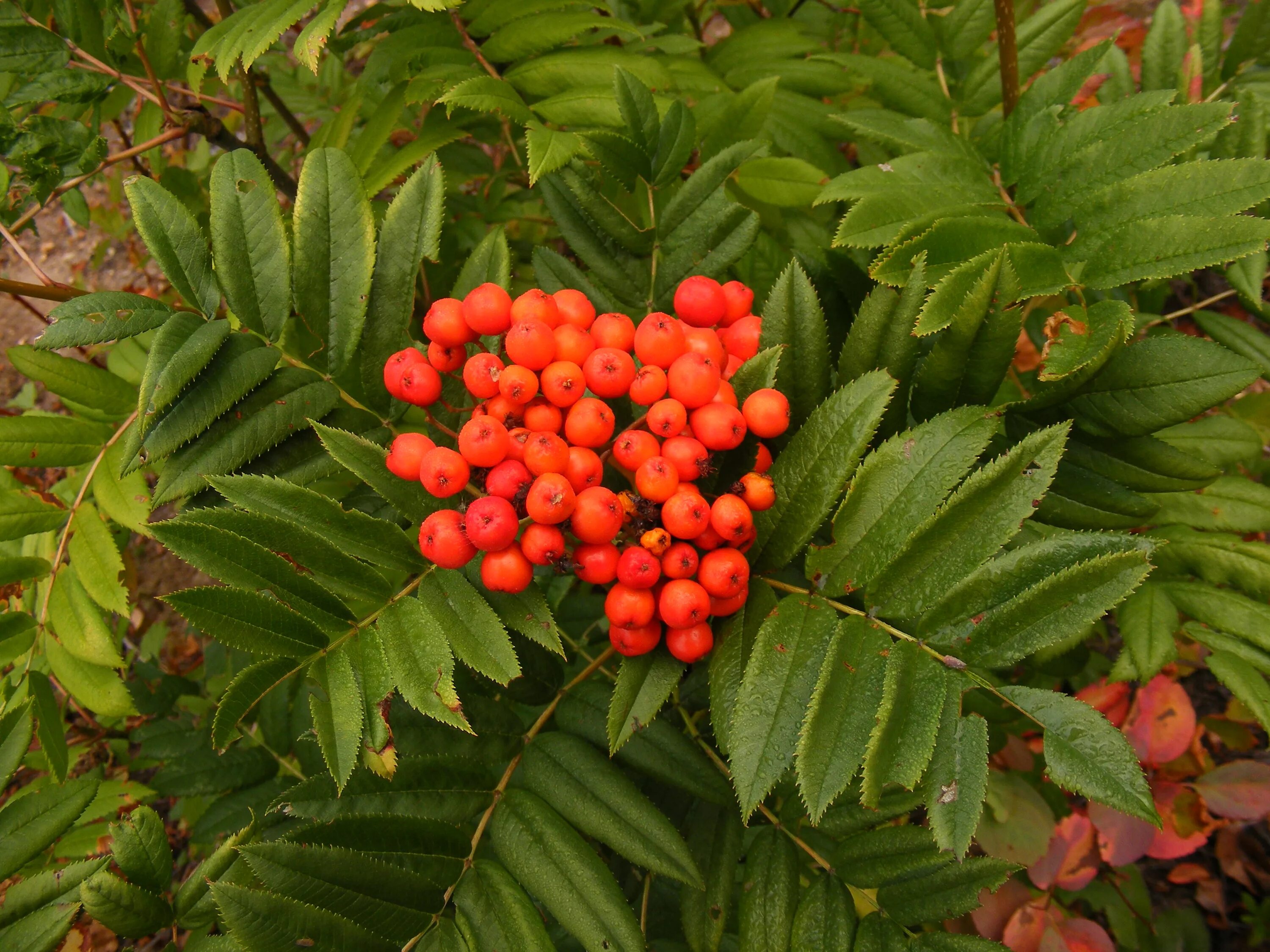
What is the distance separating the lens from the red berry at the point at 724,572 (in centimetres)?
136

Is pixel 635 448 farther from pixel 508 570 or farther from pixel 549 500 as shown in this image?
pixel 508 570

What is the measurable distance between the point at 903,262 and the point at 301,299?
1.27 meters

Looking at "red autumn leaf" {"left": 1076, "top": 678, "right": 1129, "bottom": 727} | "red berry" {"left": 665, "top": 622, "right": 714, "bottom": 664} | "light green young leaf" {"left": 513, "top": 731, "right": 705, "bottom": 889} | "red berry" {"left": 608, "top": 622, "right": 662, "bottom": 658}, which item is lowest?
"red autumn leaf" {"left": 1076, "top": 678, "right": 1129, "bottom": 727}

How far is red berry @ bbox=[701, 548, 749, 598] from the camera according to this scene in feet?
4.47

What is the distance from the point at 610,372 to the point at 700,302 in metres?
0.29

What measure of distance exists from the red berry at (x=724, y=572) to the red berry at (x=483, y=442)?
11 cm

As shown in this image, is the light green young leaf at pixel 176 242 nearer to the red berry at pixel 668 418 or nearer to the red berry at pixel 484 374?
the red berry at pixel 484 374

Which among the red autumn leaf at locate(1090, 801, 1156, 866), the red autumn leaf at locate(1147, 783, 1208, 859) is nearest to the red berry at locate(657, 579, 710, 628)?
the red autumn leaf at locate(1090, 801, 1156, 866)

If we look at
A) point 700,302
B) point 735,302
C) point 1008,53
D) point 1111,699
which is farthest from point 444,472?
point 1111,699

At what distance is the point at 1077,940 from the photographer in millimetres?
2357

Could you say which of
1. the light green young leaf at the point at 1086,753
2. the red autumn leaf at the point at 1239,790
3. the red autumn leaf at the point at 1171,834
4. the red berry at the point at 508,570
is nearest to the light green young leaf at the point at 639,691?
the red berry at the point at 508,570

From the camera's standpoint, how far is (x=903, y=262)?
1.45 m

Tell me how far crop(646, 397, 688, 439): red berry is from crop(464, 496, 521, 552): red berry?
31 cm

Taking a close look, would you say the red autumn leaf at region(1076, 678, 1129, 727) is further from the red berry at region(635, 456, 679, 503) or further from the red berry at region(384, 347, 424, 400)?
the red berry at region(384, 347, 424, 400)
